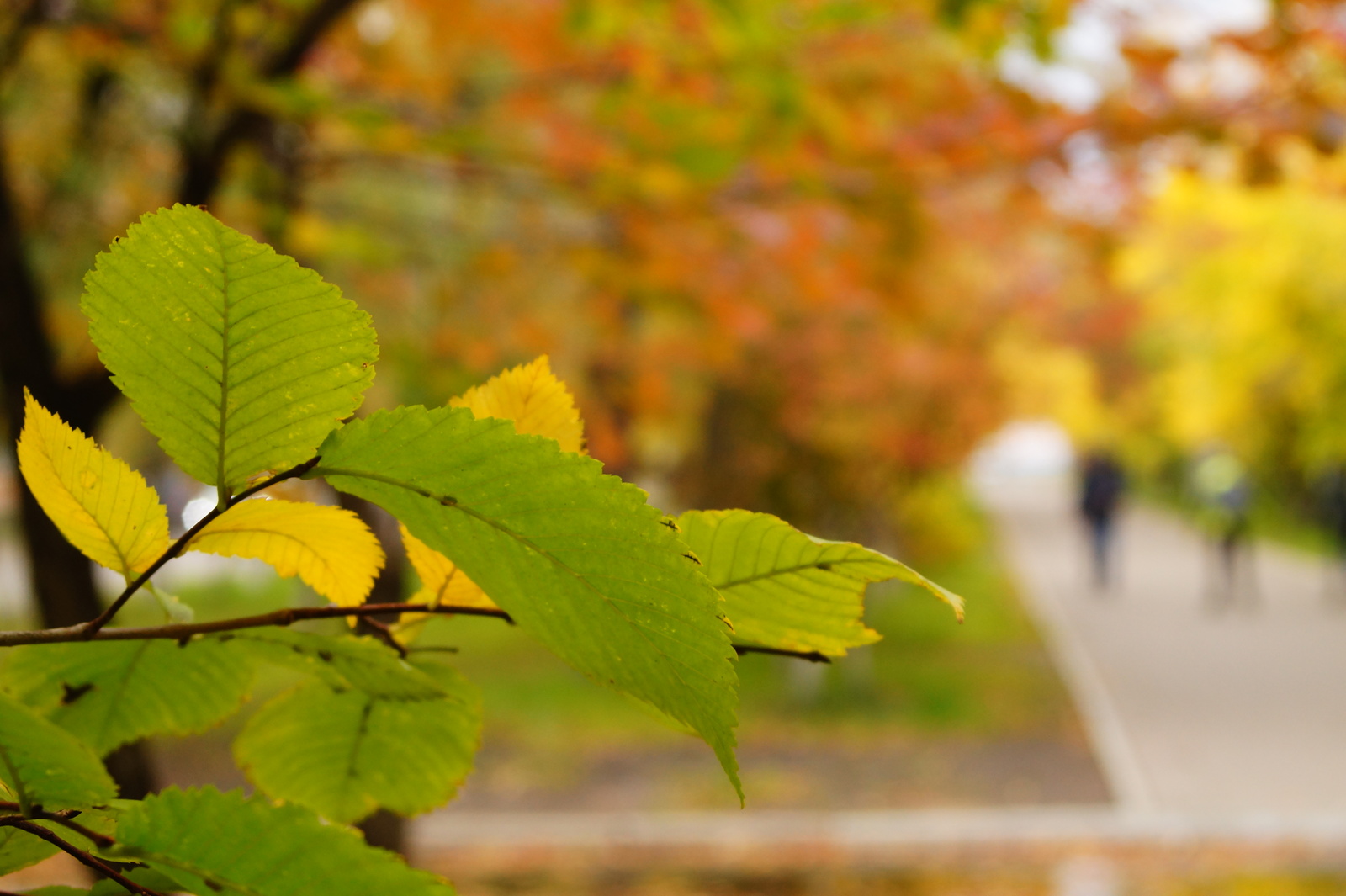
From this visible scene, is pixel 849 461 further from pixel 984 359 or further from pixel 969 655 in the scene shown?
pixel 969 655

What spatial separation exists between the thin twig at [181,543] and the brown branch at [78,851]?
0.23 feet

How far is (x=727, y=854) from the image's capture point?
6207 millimetres

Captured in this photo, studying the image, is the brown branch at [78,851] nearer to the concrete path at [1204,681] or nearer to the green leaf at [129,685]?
the green leaf at [129,685]

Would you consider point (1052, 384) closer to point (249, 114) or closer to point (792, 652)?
point (249, 114)

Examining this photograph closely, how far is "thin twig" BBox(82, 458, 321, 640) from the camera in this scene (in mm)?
426

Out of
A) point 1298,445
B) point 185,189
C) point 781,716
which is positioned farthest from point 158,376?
point 1298,445

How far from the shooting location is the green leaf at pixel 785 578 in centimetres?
50

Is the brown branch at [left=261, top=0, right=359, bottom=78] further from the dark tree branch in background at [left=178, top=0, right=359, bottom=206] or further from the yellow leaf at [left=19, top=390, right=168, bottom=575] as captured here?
the yellow leaf at [left=19, top=390, right=168, bottom=575]

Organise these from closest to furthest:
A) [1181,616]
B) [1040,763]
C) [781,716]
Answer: [1040,763] < [781,716] < [1181,616]

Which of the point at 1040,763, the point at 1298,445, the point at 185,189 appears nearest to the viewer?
the point at 185,189

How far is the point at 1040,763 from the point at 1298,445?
747 inches

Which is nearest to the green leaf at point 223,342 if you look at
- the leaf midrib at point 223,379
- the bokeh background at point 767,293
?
the leaf midrib at point 223,379

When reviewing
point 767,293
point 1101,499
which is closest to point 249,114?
point 767,293

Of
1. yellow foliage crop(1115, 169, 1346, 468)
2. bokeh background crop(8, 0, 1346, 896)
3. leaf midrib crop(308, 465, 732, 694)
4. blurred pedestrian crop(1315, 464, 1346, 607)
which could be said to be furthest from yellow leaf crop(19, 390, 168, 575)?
yellow foliage crop(1115, 169, 1346, 468)
